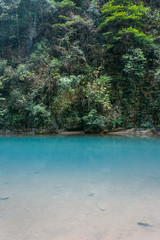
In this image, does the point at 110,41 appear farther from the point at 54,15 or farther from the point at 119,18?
the point at 54,15

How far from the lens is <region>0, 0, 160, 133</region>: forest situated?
12.0 metres

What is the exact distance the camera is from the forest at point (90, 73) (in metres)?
12.0

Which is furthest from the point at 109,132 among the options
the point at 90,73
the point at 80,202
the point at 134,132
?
the point at 80,202

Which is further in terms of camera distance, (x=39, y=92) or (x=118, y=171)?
(x=39, y=92)

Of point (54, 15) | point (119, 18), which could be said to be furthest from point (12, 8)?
point (119, 18)

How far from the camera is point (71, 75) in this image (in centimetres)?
1280

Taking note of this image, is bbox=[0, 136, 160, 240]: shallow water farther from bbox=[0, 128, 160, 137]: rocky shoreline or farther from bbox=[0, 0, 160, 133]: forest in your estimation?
bbox=[0, 0, 160, 133]: forest

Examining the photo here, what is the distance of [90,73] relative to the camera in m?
12.6

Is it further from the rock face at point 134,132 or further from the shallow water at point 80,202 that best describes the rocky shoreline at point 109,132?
the shallow water at point 80,202

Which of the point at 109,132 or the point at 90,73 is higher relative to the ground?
the point at 90,73

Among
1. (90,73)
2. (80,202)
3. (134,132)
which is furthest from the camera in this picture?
(90,73)

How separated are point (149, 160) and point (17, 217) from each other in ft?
13.2

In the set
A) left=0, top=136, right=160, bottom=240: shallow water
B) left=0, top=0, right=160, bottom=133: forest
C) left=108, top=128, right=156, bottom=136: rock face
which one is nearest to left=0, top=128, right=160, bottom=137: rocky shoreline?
left=108, top=128, right=156, bottom=136: rock face

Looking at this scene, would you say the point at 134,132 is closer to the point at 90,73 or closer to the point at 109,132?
the point at 109,132
